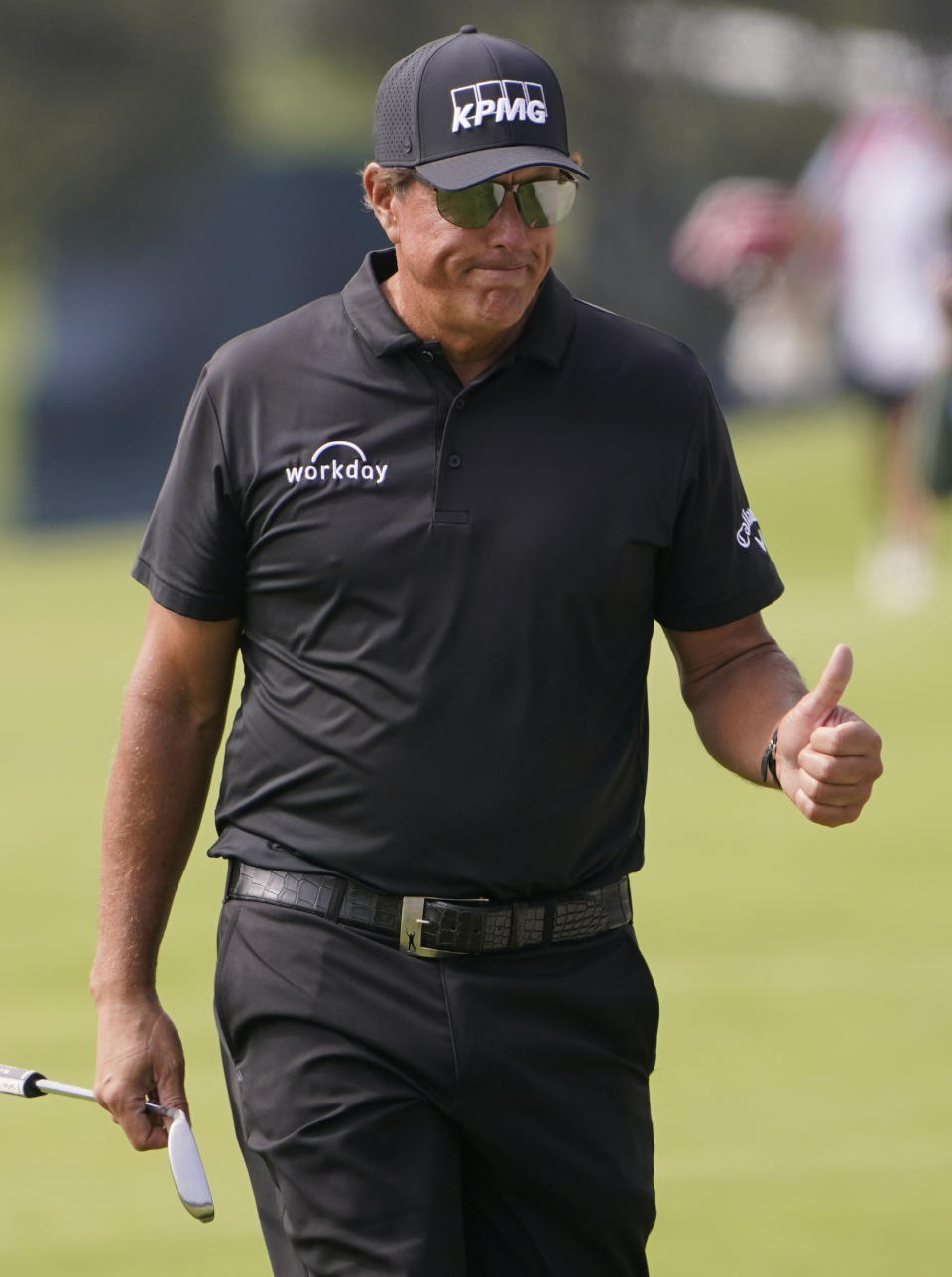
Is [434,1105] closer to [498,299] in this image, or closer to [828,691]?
[828,691]

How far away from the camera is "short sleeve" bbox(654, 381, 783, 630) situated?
10.5 feet

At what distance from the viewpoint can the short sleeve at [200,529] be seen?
10.5 ft

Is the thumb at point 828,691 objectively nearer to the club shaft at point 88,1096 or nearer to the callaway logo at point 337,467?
the callaway logo at point 337,467

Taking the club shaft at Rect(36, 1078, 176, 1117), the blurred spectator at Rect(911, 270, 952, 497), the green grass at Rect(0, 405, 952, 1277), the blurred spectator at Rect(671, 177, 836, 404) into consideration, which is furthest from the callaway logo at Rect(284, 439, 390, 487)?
the blurred spectator at Rect(671, 177, 836, 404)

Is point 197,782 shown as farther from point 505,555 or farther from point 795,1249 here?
point 795,1249

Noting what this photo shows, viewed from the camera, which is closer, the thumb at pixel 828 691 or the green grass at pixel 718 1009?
the thumb at pixel 828 691

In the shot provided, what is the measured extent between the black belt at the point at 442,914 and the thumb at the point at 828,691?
1.46ft

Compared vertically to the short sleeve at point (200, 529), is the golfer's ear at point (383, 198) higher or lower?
higher

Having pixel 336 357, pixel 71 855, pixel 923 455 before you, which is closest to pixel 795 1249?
pixel 923 455

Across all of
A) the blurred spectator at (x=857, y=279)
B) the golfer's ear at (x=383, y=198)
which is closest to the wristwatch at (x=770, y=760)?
the golfer's ear at (x=383, y=198)

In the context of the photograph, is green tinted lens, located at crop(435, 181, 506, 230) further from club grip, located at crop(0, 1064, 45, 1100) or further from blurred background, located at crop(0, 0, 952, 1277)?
blurred background, located at crop(0, 0, 952, 1277)

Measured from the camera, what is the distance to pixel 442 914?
3.03 m

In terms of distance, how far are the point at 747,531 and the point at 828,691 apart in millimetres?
482

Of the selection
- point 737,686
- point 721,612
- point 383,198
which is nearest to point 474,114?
point 383,198
